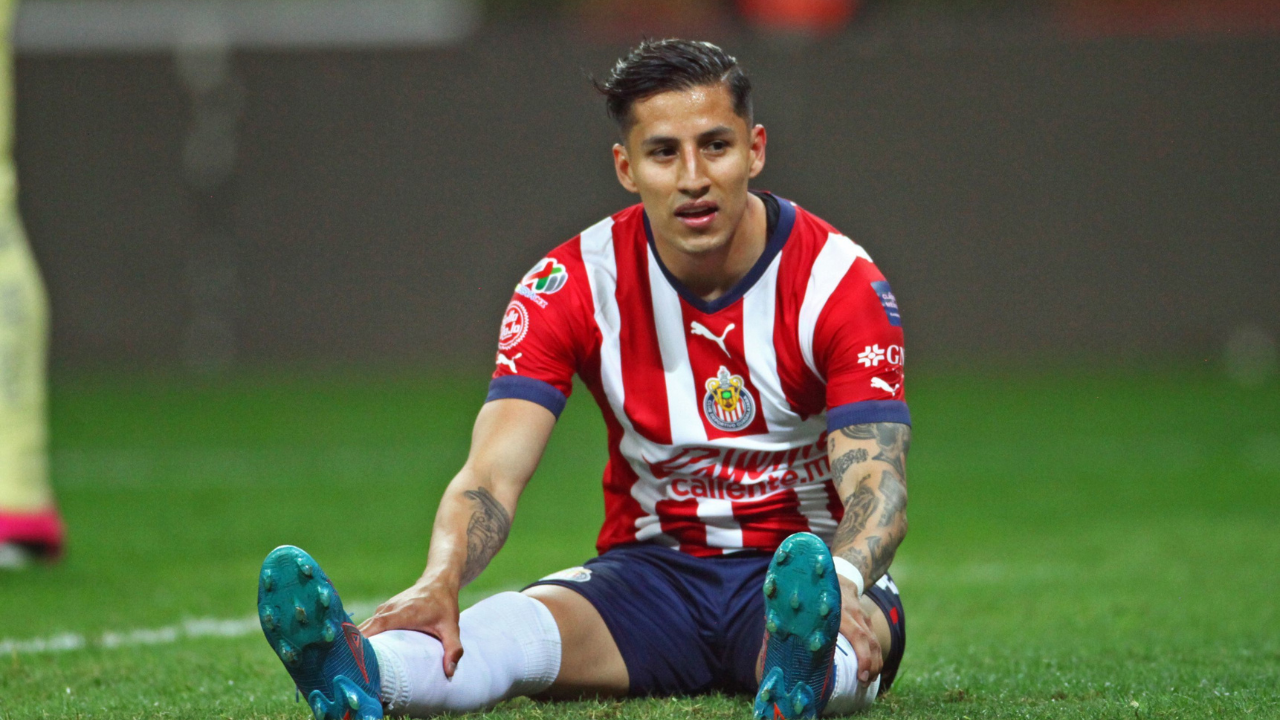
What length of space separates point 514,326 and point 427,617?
0.69 metres

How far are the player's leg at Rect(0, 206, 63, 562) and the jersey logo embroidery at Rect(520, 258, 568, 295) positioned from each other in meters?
2.45

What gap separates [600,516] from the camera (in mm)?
6930

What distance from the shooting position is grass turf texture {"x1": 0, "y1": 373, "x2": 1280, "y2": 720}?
125 inches

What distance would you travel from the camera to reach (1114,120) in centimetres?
1300

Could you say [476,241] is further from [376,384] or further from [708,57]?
[708,57]

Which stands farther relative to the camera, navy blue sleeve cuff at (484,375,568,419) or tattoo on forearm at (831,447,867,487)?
navy blue sleeve cuff at (484,375,568,419)

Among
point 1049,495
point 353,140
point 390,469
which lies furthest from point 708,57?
point 353,140

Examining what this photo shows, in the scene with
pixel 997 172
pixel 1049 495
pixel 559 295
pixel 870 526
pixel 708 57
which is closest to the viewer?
pixel 870 526

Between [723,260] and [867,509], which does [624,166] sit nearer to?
[723,260]

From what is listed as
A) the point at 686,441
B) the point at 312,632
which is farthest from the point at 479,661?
the point at 686,441

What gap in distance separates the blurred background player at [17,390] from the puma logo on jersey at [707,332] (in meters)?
2.70

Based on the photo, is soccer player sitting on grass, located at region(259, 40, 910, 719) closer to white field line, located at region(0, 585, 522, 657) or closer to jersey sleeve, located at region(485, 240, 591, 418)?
jersey sleeve, located at region(485, 240, 591, 418)

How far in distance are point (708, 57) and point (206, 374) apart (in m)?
10.7

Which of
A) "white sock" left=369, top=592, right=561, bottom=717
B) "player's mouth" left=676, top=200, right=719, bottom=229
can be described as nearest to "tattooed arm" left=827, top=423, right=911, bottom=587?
"player's mouth" left=676, top=200, right=719, bottom=229
